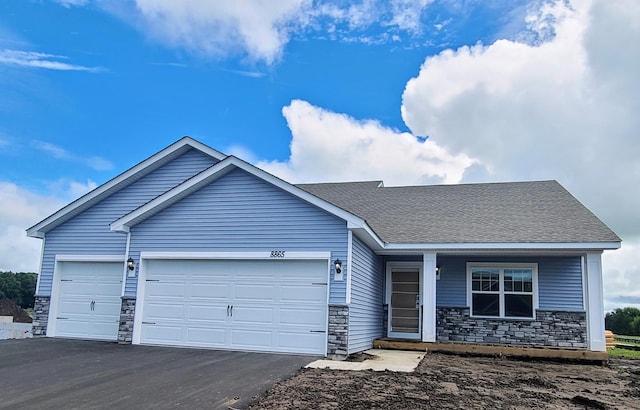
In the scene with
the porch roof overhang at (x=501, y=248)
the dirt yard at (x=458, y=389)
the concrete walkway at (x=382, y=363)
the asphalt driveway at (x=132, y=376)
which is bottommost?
the asphalt driveway at (x=132, y=376)

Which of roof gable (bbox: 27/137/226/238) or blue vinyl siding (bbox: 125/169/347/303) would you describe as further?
roof gable (bbox: 27/137/226/238)

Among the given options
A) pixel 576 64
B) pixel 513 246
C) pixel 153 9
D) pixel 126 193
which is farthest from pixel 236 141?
pixel 576 64

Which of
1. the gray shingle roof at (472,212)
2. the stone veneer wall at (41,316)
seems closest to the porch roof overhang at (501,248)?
the gray shingle roof at (472,212)

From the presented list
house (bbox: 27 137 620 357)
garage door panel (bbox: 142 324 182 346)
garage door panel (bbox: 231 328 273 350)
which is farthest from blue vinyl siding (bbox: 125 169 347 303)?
garage door panel (bbox: 231 328 273 350)

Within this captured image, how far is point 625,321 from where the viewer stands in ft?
101

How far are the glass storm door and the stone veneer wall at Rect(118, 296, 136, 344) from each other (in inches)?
268

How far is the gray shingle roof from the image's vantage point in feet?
41.1

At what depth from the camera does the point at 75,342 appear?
12.3 metres

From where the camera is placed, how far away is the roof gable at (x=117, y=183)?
1352 cm

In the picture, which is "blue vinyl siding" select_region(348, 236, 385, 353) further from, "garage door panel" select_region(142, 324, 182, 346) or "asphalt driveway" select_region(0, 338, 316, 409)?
"garage door panel" select_region(142, 324, 182, 346)

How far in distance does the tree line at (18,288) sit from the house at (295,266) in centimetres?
2467

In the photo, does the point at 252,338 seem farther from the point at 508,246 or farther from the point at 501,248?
the point at 508,246

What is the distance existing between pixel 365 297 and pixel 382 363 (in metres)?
2.52

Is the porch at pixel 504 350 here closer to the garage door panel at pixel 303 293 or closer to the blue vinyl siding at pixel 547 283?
the blue vinyl siding at pixel 547 283
